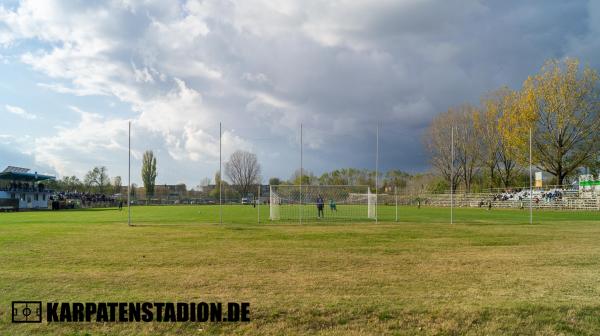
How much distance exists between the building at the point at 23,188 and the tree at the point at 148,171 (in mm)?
19981

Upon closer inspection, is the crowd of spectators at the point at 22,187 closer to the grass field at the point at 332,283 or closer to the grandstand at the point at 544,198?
the grandstand at the point at 544,198

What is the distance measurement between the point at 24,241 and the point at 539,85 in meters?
50.5

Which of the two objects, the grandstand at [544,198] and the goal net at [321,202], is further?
the grandstand at [544,198]

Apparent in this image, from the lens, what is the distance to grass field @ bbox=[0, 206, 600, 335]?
5.76 meters

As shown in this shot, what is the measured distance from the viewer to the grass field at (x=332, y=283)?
18.9 ft

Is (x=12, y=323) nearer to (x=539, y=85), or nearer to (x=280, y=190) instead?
(x=280, y=190)

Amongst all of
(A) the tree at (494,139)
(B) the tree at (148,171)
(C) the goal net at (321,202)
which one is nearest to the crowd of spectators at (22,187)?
(B) the tree at (148,171)

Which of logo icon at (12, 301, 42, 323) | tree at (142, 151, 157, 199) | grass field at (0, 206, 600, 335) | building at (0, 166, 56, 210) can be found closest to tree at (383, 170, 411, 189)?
tree at (142, 151, 157, 199)

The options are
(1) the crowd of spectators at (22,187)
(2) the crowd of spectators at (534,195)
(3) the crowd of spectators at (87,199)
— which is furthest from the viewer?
(3) the crowd of spectators at (87,199)

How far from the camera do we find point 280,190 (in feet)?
116

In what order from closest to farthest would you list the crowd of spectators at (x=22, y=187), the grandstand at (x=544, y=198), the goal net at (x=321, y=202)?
the goal net at (x=321, y=202)
the grandstand at (x=544, y=198)
the crowd of spectators at (x=22, y=187)

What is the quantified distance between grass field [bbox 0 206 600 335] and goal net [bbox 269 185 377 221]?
50.5ft

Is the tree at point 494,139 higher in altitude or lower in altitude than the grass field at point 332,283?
higher

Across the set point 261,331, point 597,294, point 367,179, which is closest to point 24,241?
point 261,331
